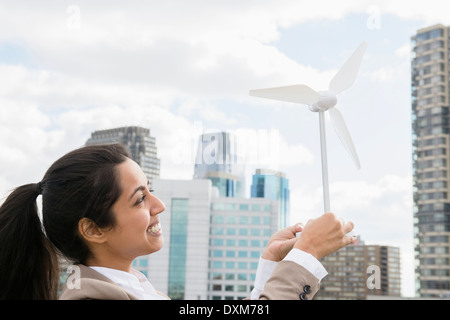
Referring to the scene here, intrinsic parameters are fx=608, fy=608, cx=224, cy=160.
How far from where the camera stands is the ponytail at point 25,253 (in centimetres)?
200

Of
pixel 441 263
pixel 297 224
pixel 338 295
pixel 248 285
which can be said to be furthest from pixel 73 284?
pixel 338 295

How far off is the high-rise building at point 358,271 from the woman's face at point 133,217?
9150 centimetres

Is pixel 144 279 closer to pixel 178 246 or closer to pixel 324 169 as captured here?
pixel 324 169

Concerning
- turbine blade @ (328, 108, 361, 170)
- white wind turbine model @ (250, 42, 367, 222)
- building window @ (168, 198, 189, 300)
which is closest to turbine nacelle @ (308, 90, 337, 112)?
white wind turbine model @ (250, 42, 367, 222)

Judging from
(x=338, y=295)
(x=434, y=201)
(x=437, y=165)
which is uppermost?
(x=437, y=165)

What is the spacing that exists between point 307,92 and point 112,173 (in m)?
2.30

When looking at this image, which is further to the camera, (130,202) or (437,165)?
(437,165)

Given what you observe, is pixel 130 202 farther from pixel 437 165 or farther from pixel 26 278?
pixel 437 165

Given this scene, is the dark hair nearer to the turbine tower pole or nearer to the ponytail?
the ponytail

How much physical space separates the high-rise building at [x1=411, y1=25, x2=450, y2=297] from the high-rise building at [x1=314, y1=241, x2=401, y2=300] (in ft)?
65.6

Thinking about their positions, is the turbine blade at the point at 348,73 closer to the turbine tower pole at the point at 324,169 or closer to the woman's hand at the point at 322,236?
the turbine tower pole at the point at 324,169

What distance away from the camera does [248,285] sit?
288 feet

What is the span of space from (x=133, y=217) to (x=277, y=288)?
1.91 ft
